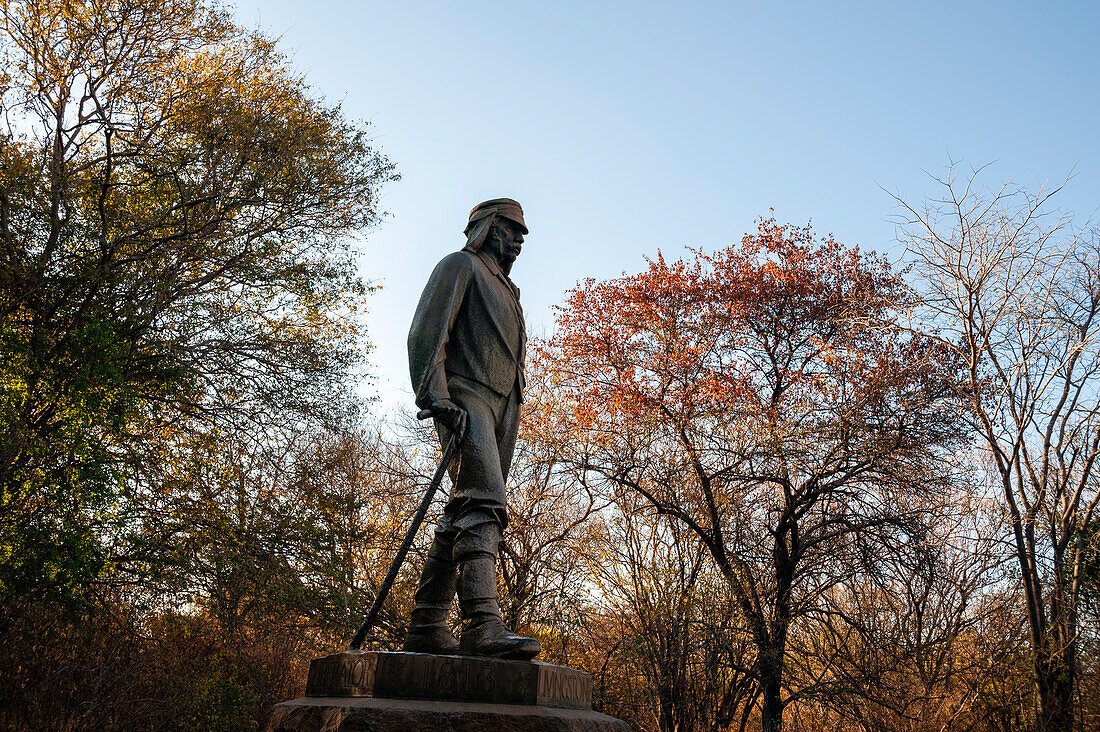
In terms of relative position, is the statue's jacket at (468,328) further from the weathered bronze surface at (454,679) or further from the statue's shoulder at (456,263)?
the weathered bronze surface at (454,679)

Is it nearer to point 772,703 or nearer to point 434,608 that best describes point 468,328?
point 434,608

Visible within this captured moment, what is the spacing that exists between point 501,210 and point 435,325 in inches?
33.4

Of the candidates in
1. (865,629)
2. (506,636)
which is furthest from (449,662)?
(865,629)

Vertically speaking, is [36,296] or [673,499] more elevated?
[36,296]

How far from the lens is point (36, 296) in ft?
40.1

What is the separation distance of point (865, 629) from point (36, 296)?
13.9 metres

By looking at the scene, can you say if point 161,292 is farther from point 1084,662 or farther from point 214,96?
point 1084,662

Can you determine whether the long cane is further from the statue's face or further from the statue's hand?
the statue's face

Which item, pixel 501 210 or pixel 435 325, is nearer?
pixel 435 325

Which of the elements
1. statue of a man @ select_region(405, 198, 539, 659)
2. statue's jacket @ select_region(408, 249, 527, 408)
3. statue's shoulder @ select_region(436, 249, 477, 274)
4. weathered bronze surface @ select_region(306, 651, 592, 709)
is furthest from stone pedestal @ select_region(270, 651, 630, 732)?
statue's shoulder @ select_region(436, 249, 477, 274)

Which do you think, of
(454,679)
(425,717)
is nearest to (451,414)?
(454,679)

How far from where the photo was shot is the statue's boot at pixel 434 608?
13.4 feet

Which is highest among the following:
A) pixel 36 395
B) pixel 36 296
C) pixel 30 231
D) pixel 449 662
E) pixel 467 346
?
pixel 30 231

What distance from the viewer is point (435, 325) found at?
14.2 ft
